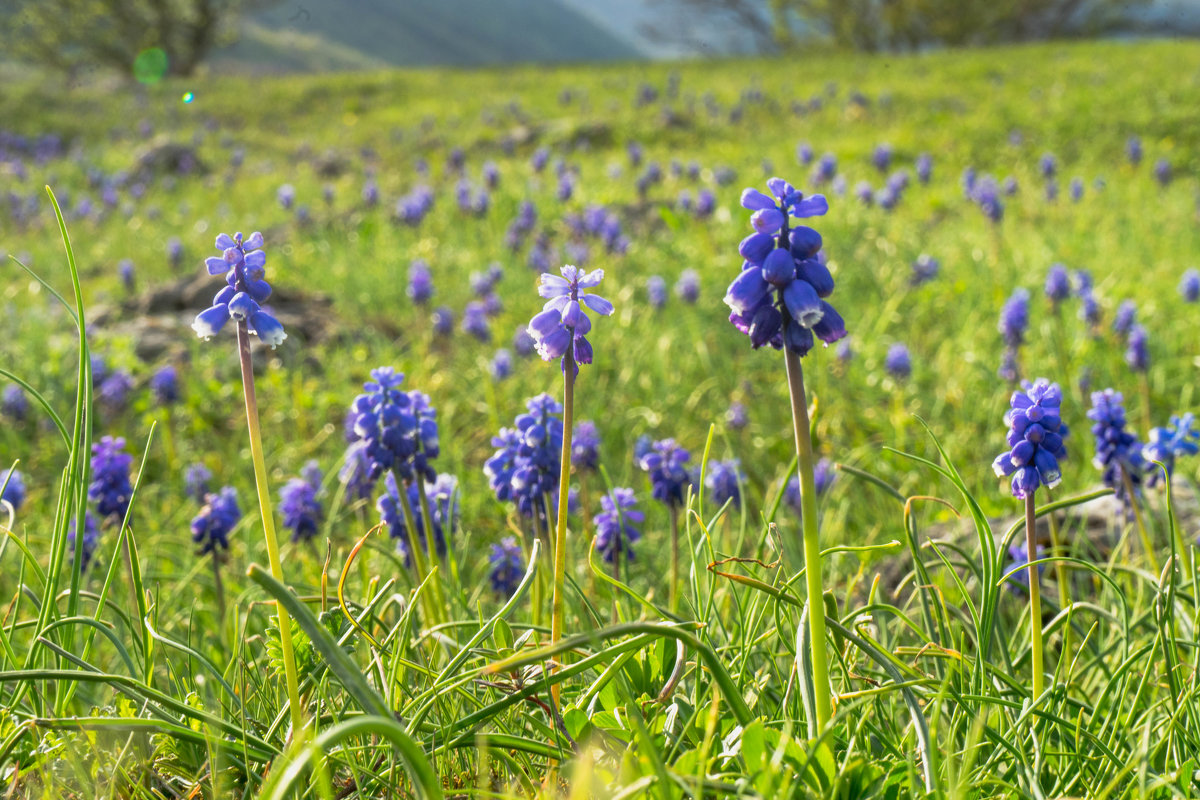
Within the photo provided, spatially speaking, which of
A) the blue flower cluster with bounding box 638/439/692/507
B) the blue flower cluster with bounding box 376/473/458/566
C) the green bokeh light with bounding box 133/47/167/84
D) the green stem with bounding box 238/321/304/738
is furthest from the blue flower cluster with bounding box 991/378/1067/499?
the green bokeh light with bounding box 133/47/167/84

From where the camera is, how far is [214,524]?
3.25 metres

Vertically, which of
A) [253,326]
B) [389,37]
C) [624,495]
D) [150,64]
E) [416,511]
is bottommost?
[416,511]

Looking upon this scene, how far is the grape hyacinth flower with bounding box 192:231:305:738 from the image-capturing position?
1.64 metres

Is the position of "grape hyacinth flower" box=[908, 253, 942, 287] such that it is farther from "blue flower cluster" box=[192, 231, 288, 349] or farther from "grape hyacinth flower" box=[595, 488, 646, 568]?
"blue flower cluster" box=[192, 231, 288, 349]

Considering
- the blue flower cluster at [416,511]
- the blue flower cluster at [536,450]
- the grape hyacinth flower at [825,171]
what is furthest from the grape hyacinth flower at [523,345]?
the grape hyacinth flower at [825,171]

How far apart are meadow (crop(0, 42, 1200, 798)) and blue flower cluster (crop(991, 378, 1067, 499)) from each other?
0.34 feet

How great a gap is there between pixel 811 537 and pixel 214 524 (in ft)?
8.23

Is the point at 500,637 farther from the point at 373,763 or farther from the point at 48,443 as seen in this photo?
the point at 48,443

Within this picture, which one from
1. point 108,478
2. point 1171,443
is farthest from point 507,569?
point 1171,443

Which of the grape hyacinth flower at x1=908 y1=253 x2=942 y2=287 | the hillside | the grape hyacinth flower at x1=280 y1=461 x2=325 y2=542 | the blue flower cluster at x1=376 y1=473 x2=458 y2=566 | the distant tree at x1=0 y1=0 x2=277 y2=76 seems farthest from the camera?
the hillside

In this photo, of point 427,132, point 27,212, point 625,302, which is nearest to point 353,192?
point 27,212

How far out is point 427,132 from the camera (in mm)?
21234

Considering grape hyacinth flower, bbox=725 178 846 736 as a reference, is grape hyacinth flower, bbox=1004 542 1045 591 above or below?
below

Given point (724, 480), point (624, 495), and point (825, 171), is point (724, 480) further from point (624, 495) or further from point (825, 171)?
point (825, 171)
